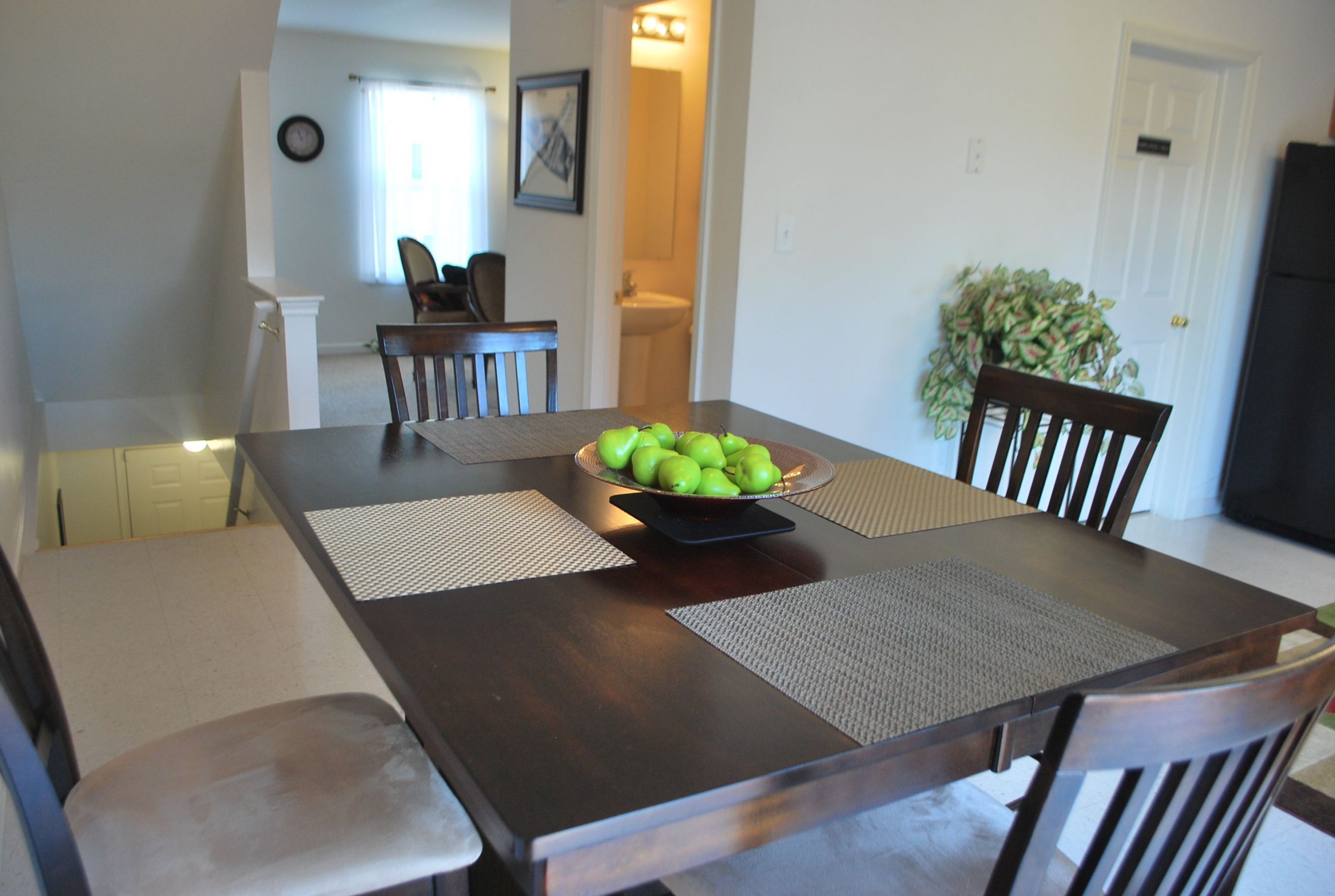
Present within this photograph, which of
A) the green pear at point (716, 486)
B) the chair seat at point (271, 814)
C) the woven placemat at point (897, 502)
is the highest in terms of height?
the green pear at point (716, 486)

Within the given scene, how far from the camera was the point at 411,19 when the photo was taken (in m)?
6.87

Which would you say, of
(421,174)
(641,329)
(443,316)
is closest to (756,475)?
(641,329)

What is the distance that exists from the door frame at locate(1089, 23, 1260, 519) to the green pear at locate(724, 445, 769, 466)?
2.92m

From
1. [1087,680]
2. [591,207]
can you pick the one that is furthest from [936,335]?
[1087,680]

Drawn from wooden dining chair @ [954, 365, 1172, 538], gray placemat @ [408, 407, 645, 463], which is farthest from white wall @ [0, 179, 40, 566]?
wooden dining chair @ [954, 365, 1172, 538]

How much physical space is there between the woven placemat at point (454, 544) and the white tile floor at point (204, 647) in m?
1.01

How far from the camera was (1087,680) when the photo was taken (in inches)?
41.4

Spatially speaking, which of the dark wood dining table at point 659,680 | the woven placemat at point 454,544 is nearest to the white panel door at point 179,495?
the dark wood dining table at point 659,680

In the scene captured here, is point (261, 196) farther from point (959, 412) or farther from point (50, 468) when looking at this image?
point (959, 412)

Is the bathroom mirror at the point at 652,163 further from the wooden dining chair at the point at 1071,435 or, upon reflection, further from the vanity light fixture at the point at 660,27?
the wooden dining chair at the point at 1071,435

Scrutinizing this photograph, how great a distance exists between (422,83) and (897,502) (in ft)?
25.0

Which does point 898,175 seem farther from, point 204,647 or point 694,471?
point 204,647

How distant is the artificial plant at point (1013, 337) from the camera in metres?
3.20

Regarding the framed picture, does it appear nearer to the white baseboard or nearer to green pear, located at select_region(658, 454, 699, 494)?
green pear, located at select_region(658, 454, 699, 494)
